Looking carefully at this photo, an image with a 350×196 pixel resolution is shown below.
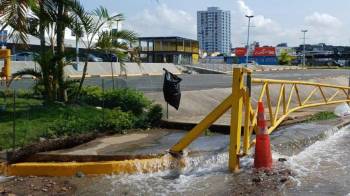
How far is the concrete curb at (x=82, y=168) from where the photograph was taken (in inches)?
337

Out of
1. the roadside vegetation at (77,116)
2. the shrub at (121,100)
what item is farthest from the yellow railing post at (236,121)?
the shrub at (121,100)

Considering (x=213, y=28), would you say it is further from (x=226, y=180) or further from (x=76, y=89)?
(x=226, y=180)

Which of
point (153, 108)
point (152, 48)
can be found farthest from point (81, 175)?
point (152, 48)

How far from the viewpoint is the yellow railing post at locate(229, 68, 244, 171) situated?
849cm

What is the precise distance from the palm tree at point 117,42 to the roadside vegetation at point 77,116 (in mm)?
1038

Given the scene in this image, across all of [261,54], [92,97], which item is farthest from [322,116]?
[261,54]

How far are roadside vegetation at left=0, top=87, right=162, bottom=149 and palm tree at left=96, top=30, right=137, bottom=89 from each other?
3.41 ft

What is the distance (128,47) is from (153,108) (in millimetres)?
1809

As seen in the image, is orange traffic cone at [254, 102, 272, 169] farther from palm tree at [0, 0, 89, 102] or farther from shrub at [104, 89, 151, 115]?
palm tree at [0, 0, 89, 102]

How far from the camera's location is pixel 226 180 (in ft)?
26.5

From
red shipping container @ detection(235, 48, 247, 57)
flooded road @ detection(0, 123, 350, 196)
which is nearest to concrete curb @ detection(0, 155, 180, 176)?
flooded road @ detection(0, 123, 350, 196)

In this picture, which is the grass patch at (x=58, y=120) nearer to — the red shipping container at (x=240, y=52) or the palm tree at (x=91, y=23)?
the palm tree at (x=91, y=23)

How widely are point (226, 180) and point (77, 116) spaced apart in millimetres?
4988

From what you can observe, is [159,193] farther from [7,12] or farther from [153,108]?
[153,108]
